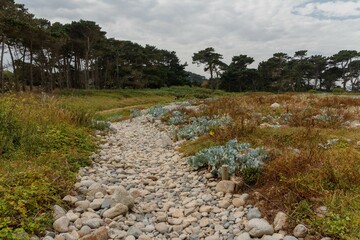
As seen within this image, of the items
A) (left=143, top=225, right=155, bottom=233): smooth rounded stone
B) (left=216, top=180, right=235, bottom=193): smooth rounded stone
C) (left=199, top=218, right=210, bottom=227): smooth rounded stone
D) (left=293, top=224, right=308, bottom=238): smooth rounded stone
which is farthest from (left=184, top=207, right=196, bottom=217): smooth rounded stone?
(left=293, top=224, right=308, bottom=238): smooth rounded stone

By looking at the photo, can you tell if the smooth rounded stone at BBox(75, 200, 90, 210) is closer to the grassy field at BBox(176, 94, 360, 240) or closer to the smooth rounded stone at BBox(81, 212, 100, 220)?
the smooth rounded stone at BBox(81, 212, 100, 220)

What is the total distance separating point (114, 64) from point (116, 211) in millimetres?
49014

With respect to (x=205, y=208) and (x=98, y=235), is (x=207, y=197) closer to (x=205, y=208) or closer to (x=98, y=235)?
(x=205, y=208)

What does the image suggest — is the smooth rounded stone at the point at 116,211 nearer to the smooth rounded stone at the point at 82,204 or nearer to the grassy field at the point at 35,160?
the smooth rounded stone at the point at 82,204

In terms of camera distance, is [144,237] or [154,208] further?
[154,208]

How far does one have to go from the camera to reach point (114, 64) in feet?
165

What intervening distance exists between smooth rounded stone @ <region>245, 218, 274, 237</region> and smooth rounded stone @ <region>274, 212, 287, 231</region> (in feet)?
0.22

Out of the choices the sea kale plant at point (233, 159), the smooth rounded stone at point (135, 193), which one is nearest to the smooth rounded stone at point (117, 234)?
the smooth rounded stone at point (135, 193)

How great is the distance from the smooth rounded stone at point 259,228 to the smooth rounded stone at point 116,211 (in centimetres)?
163

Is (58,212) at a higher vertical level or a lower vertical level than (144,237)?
higher

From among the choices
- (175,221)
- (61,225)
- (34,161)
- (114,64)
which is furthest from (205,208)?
(114,64)

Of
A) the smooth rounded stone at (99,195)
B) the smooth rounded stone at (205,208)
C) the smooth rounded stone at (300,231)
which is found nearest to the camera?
the smooth rounded stone at (300,231)

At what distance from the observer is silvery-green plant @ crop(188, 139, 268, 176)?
4.77m

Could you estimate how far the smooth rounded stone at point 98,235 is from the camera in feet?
10.3
